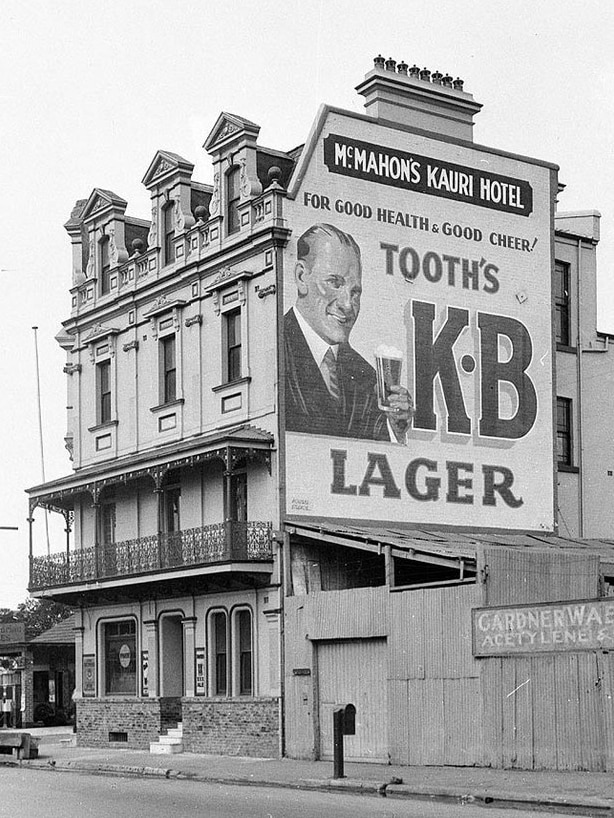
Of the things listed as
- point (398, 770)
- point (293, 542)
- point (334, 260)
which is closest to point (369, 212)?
point (334, 260)

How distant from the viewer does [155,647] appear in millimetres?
37219

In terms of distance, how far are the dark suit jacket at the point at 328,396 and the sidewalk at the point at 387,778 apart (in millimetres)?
7711

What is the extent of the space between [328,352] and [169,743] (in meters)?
10.2

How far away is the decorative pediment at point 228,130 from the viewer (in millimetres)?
35094

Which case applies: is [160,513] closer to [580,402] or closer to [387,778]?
[580,402]

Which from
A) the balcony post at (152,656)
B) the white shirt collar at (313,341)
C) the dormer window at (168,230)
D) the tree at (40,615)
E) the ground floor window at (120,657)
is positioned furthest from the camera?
the tree at (40,615)

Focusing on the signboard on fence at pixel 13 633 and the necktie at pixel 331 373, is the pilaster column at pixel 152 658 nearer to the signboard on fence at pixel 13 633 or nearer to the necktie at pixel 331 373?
the necktie at pixel 331 373

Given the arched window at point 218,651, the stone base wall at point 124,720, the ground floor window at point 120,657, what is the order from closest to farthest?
1. the arched window at point 218,651
2. the stone base wall at point 124,720
3. the ground floor window at point 120,657

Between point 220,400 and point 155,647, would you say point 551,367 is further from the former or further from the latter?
point 155,647

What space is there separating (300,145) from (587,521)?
12.6 meters

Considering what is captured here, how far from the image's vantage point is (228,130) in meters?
35.6

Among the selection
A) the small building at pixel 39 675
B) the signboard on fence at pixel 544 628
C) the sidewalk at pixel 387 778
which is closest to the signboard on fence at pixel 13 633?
the small building at pixel 39 675

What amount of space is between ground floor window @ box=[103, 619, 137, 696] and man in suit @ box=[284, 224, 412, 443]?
892 cm

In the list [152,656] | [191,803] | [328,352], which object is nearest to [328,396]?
[328,352]
